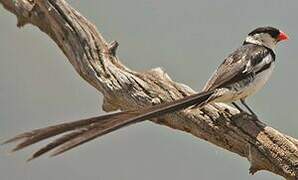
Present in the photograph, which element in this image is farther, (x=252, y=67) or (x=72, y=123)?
(x=252, y=67)

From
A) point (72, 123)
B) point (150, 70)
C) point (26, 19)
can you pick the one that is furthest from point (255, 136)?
point (26, 19)

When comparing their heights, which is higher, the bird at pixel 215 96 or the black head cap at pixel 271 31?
the black head cap at pixel 271 31

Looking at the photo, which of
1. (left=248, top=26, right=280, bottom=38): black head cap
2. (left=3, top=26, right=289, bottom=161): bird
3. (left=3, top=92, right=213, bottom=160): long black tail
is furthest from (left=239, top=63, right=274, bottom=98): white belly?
(left=3, top=92, right=213, bottom=160): long black tail

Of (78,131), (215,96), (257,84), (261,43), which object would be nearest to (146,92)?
(215,96)

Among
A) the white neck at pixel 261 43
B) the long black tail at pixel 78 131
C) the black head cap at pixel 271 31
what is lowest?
the long black tail at pixel 78 131

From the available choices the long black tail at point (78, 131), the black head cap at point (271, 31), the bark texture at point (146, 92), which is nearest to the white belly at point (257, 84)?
the bark texture at point (146, 92)

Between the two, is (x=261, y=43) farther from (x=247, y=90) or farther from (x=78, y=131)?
(x=78, y=131)

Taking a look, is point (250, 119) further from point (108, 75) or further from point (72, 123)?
point (72, 123)

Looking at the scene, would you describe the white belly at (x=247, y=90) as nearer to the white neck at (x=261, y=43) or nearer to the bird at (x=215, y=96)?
the bird at (x=215, y=96)
